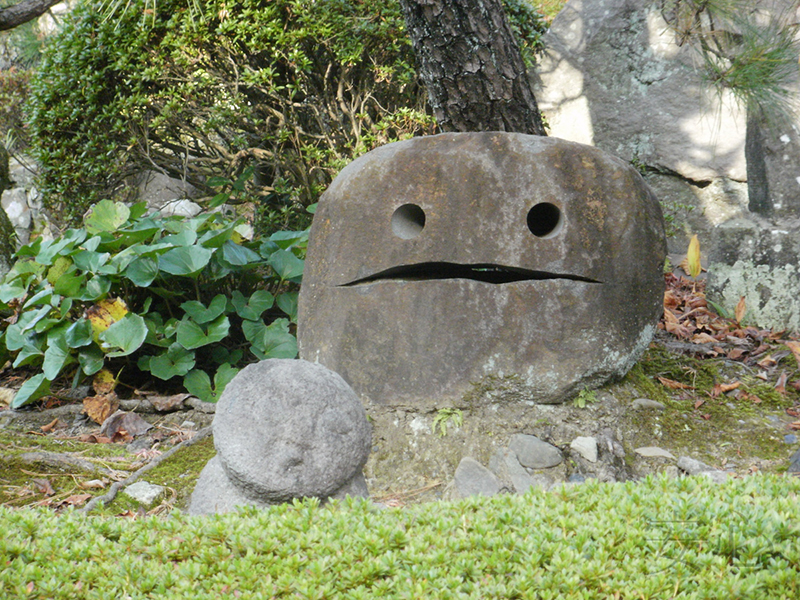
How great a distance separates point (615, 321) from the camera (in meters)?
3.14

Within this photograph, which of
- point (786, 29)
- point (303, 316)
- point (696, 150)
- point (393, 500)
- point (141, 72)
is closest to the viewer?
point (393, 500)

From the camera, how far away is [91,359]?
412 centimetres

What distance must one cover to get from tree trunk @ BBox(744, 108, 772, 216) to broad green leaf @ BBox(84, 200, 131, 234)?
13.5 feet

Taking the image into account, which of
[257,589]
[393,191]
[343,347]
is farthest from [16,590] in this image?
[393,191]

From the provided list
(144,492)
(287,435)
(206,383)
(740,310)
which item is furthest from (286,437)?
(740,310)

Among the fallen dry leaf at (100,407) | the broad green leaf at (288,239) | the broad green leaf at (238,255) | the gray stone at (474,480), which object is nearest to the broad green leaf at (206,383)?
the fallen dry leaf at (100,407)

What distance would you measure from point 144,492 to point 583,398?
1.87 metres

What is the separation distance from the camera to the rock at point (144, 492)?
2.86 m

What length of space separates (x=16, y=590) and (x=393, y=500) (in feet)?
5.25

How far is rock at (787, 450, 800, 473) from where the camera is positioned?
9.61 feet

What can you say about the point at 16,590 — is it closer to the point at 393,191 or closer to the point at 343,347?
the point at 343,347

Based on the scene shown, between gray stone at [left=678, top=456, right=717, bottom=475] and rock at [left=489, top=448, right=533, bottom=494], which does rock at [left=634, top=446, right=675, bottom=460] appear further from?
rock at [left=489, top=448, right=533, bottom=494]

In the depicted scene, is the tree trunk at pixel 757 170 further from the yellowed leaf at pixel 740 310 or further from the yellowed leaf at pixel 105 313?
the yellowed leaf at pixel 105 313

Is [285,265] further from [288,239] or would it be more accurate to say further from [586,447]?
[586,447]
